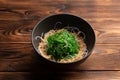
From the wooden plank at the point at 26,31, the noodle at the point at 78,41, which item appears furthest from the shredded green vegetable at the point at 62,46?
the wooden plank at the point at 26,31

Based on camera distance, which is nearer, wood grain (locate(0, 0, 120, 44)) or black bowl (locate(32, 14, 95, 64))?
black bowl (locate(32, 14, 95, 64))

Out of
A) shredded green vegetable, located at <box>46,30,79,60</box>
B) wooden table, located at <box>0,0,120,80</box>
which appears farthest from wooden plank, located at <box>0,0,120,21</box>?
shredded green vegetable, located at <box>46,30,79,60</box>

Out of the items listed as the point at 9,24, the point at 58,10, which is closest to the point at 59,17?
the point at 58,10

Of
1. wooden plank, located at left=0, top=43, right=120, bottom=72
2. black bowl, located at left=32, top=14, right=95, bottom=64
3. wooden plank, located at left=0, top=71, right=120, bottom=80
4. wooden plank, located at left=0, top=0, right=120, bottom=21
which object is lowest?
wooden plank, located at left=0, top=71, right=120, bottom=80

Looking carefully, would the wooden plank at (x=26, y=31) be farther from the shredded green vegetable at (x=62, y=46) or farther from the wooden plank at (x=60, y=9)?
the shredded green vegetable at (x=62, y=46)

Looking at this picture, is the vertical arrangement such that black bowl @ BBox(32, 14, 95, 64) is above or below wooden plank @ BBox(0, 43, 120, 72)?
above

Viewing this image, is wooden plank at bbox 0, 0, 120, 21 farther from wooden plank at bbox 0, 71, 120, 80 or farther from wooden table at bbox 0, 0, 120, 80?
wooden plank at bbox 0, 71, 120, 80

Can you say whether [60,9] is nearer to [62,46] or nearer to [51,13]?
[51,13]
